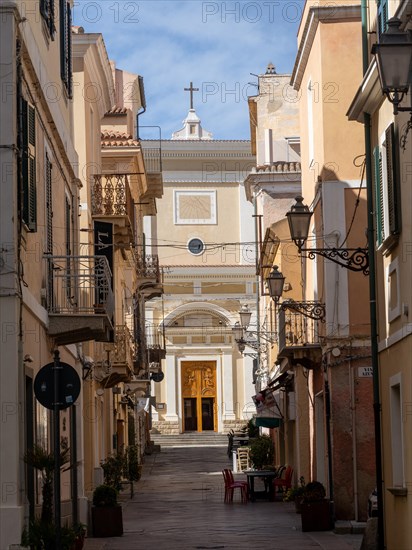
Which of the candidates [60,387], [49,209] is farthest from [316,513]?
[60,387]

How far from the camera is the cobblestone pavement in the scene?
2044 centimetres

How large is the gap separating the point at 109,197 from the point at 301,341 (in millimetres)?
5346

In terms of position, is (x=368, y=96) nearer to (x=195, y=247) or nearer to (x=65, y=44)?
(x=65, y=44)

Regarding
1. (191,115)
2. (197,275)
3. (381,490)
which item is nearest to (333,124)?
(381,490)

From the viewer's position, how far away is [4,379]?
1428 cm

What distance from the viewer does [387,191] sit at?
16.1 meters

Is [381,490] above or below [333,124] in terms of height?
below

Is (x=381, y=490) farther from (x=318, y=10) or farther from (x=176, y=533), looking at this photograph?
(x=318, y=10)

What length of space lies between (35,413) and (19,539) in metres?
2.83

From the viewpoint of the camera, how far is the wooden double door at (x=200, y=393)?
70562 millimetres

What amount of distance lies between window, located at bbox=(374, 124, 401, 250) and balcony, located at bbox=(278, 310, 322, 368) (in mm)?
8869

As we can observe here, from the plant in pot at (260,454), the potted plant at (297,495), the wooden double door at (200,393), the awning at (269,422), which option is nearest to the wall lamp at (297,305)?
the potted plant at (297,495)

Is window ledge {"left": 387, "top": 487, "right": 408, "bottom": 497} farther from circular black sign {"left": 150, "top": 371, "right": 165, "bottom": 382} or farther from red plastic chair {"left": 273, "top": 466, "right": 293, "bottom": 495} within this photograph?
circular black sign {"left": 150, "top": 371, "right": 165, "bottom": 382}

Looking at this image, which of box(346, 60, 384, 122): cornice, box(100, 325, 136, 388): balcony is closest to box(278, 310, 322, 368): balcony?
box(100, 325, 136, 388): balcony
